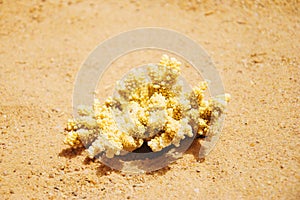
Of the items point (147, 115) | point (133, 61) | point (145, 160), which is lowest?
point (145, 160)

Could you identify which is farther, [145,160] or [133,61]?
[133,61]

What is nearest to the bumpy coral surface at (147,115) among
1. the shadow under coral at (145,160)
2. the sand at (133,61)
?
the shadow under coral at (145,160)

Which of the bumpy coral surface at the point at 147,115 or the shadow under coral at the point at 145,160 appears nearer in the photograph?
the bumpy coral surface at the point at 147,115

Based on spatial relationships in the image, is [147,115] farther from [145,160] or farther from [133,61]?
[133,61]

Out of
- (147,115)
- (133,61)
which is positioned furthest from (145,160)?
(133,61)

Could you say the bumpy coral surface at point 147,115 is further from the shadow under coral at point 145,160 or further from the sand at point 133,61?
the sand at point 133,61

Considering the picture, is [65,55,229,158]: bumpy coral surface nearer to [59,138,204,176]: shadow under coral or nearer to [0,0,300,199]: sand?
[59,138,204,176]: shadow under coral
